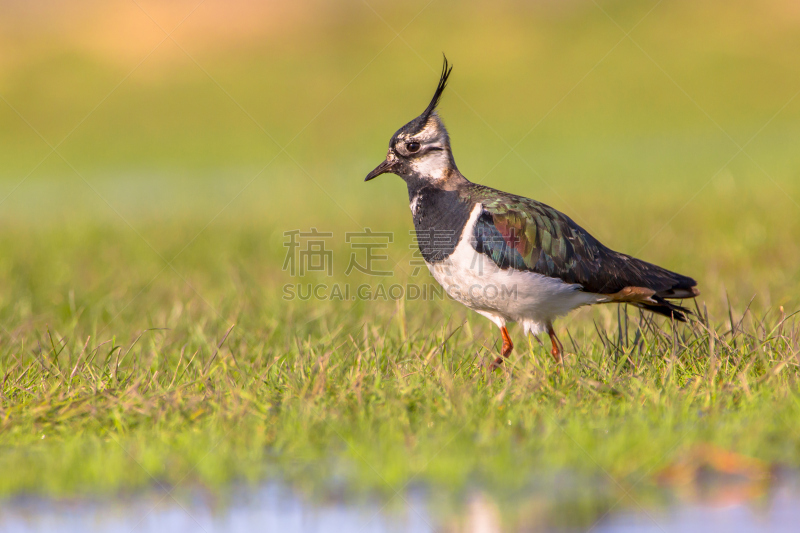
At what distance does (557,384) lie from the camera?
4.76 meters

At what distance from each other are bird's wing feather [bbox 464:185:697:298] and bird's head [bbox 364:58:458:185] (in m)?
0.37

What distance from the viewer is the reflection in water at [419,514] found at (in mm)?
3168

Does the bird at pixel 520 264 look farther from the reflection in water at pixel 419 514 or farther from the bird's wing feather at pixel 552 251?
the reflection in water at pixel 419 514

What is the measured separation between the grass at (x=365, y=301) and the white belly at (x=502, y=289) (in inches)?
10.7

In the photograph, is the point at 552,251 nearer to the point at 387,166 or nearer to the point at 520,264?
the point at 520,264

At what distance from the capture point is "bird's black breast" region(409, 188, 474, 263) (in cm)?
561

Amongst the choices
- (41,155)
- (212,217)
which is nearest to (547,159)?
(212,217)

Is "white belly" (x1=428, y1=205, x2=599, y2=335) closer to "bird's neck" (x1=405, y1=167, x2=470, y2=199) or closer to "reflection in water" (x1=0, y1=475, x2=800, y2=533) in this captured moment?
"bird's neck" (x1=405, y1=167, x2=470, y2=199)

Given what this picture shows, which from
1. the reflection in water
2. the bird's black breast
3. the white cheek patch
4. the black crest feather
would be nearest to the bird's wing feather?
the bird's black breast

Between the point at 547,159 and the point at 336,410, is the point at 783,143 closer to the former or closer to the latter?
the point at 547,159

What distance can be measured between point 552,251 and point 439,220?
2.48 feet

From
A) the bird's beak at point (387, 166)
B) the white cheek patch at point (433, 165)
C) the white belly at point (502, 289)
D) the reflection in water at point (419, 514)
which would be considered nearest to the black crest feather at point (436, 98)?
the white cheek patch at point (433, 165)

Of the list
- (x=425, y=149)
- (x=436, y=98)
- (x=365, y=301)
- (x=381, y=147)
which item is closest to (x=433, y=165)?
(x=425, y=149)

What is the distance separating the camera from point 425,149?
6242mm
